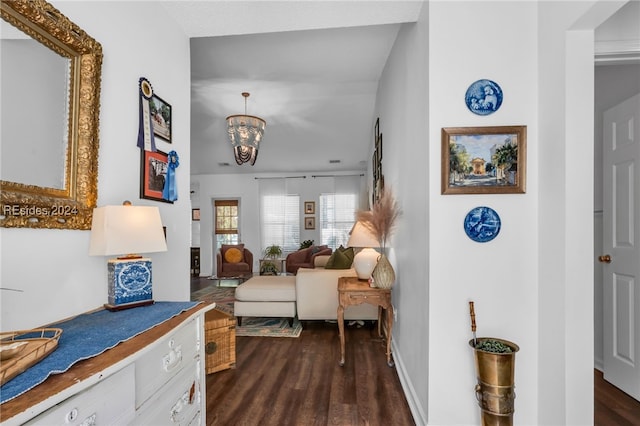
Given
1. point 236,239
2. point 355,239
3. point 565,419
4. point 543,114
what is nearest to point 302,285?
point 355,239

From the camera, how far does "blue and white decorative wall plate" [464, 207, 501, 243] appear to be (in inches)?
68.9

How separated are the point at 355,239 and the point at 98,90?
224 cm

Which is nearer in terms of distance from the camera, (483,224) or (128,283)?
(128,283)

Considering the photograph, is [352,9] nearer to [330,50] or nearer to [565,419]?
[330,50]

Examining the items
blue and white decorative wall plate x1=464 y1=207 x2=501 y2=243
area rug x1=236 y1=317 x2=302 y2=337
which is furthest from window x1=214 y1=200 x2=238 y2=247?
blue and white decorative wall plate x1=464 y1=207 x2=501 y2=243

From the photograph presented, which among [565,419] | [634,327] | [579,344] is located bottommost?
[565,419]

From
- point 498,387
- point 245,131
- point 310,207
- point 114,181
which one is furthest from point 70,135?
point 310,207

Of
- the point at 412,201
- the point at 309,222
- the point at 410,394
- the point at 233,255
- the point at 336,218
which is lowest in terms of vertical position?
the point at 410,394

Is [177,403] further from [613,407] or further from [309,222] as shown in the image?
[309,222]

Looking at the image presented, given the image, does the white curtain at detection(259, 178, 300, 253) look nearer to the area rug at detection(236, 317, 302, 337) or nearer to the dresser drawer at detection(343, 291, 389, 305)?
the area rug at detection(236, 317, 302, 337)

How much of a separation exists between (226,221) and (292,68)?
576 centimetres

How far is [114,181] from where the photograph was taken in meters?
1.60

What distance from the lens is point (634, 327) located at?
2.18 metres

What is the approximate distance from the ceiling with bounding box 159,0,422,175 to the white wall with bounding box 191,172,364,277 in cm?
129
